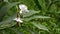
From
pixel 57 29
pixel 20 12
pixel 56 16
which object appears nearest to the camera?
pixel 20 12

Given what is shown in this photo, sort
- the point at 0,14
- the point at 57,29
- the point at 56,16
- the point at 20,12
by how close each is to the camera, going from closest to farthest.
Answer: the point at 20,12, the point at 0,14, the point at 57,29, the point at 56,16

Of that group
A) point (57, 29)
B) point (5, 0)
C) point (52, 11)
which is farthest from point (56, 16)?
point (5, 0)

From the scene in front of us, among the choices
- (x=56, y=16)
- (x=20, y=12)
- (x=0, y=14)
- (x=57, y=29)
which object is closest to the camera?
(x=20, y=12)

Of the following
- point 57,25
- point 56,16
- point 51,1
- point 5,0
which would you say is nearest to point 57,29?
point 57,25

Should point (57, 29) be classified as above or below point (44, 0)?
below

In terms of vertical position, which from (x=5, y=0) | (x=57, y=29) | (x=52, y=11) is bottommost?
(x=57, y=29)

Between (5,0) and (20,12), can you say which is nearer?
(20,12)

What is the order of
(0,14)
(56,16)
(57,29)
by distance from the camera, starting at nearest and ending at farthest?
(0,14), (57,29), (56,16)

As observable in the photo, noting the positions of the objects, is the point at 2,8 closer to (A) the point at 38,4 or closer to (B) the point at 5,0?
(B) the point at 5,0

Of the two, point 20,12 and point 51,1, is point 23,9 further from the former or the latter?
point 51,1
